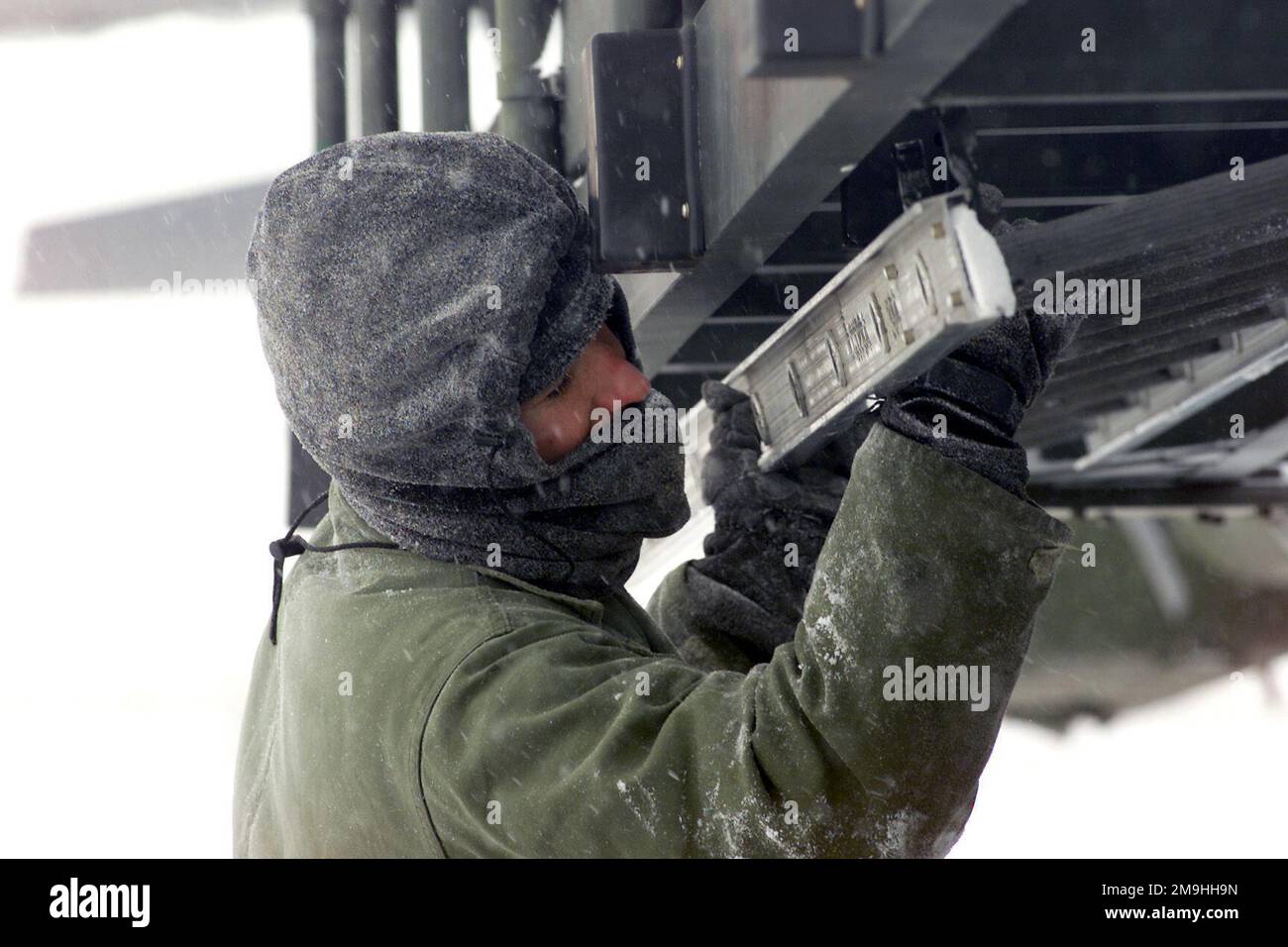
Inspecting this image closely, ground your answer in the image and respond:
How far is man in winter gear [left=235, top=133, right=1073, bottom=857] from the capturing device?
1313 mm

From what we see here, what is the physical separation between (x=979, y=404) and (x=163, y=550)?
714 cm

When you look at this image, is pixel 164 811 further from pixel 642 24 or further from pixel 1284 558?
pixel 642 24

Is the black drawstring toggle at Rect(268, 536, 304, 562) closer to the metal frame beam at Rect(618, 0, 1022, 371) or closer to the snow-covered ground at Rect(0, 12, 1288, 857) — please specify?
the metal frame beam at Rect(618, 0, 1022, 371)

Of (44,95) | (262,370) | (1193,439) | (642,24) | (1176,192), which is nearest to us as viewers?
(1176,192)

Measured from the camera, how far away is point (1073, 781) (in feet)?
17.6

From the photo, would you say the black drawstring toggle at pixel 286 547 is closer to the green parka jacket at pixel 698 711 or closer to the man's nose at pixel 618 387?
the green parka jacket at pixel 698 711

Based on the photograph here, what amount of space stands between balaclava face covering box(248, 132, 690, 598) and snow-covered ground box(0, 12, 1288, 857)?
11.6ft

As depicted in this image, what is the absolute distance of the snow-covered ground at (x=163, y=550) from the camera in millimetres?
5477

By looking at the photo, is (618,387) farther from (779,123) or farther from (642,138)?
(779,123)

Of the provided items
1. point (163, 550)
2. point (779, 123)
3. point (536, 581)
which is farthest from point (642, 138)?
point (163, 550)

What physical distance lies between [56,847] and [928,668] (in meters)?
6.70

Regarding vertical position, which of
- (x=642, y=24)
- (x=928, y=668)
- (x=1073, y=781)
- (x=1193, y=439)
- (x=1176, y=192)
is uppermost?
(x=642, y=24)

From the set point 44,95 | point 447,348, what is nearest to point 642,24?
point 447,348

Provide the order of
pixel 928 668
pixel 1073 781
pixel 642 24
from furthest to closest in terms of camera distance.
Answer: pixel 1073 781 < pixel 642 24 < pixel 928 668
